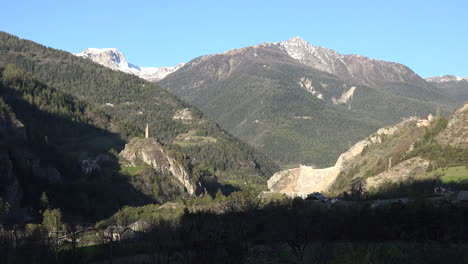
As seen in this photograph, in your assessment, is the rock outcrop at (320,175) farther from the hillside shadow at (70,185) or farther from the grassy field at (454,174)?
the grassy field at (454,174)

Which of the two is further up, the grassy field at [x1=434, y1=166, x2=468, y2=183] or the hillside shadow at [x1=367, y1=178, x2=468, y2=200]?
Answer: the grassy field at [x1=434, y1=166, x2=468, y2=183]

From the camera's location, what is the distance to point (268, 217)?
170 feet

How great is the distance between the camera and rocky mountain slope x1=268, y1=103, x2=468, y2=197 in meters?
120

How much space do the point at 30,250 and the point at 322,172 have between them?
13002 centimetres

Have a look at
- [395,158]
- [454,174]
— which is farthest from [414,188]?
[395,158]

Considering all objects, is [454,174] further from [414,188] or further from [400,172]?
[400,172]

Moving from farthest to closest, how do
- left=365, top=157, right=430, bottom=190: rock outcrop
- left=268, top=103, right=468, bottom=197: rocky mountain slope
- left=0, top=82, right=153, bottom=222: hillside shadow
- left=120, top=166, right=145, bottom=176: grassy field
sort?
left=120, top=166, right=145, bottom=176: grassy field < left=0, top=82, right=153, bottom=222: hillside shadow < left=268, top=103, right=468, bottom=197: rocky mountain slope < left=365, top=157, right=430, bottom=190: rock outcrop

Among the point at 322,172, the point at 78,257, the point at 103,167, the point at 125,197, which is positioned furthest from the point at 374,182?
the point at 103,167

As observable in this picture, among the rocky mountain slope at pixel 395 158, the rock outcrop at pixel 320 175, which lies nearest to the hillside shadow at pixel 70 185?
the rock outcrop at pixel 320 175

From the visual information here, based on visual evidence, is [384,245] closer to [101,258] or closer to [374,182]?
[101,258]

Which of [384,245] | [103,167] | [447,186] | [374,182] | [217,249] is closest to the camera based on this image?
[217,249]

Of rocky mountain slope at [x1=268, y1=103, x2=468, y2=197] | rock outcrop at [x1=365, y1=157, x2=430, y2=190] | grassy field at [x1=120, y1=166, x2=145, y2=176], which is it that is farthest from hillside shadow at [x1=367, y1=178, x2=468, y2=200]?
grassy field at [x1=120, y1=166, x2=145, y2=176]

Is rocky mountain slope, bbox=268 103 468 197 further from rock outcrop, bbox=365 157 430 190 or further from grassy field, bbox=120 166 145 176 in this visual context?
grassy field, bbox=120 166 145 176

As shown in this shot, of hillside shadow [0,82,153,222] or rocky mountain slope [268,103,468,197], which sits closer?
rocky mountain slope [268,103,468,197]
